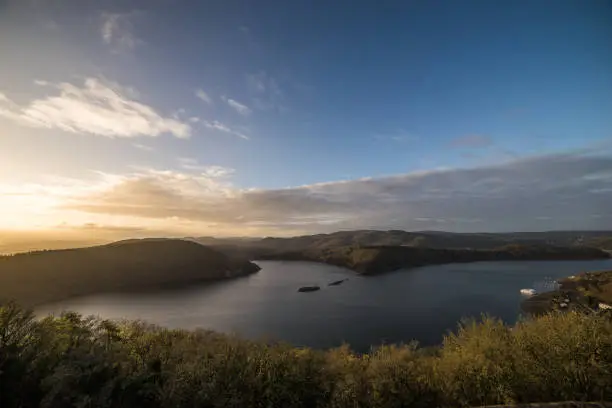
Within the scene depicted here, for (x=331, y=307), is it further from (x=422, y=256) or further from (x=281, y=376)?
(x=422, y=256)

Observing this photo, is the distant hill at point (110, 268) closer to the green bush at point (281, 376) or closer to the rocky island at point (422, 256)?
the rocky island at point (422, 256)

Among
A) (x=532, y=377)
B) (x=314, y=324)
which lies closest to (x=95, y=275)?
(x=314, y=324)

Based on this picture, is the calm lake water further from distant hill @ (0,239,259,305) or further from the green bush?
the green bush

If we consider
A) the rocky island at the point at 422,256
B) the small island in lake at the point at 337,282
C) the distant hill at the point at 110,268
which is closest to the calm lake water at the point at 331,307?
the small island in lake at the point at 337,282

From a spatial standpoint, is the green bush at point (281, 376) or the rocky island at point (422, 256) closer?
the green bush at point (281, 376)

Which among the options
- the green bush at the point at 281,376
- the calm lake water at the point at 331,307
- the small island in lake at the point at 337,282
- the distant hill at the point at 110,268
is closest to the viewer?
the green bush at the point at 281,376

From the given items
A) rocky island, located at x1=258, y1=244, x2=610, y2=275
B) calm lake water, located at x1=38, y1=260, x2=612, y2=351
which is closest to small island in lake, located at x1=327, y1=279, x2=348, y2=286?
calm lake water, located at x1=38, y1=260, x2=612, y2=351

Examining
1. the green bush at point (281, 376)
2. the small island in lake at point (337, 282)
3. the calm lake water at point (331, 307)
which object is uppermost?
the green bush at point (281, 376)

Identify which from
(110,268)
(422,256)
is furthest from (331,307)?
(422,256)
